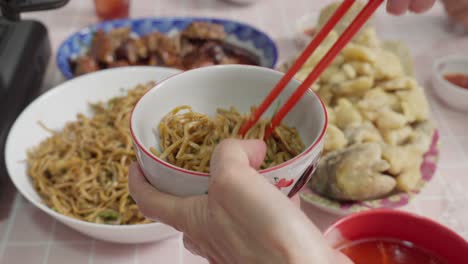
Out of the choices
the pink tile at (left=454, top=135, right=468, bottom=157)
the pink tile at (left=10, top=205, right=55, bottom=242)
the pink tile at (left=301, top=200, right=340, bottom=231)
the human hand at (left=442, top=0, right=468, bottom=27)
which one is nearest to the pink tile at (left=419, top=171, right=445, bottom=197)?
the pink tile at (left=454, top=135, right=468, bottom=157)

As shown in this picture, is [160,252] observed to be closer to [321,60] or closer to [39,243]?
[39,243]

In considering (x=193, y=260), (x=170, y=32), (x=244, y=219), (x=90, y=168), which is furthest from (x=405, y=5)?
(x=170, y=32)

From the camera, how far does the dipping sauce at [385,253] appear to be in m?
0.79

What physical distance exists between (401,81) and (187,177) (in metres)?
0.82

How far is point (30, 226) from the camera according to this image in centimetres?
101

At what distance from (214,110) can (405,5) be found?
337 mm

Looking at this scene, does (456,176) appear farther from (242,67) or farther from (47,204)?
(47,204)

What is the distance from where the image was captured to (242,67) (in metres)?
0.72

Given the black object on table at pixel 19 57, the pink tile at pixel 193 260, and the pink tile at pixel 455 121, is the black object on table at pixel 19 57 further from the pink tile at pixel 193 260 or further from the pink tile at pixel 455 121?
the pink tile at pixel 455 121

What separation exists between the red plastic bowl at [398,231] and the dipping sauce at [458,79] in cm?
73

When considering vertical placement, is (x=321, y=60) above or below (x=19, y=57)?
above

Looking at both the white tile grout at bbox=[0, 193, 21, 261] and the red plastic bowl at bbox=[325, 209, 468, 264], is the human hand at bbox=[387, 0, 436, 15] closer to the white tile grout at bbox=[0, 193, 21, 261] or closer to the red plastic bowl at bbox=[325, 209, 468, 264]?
the red plastic bowl at bbox=[325, 209, 468, 264]

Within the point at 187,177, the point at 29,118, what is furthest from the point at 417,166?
the point at 29,118

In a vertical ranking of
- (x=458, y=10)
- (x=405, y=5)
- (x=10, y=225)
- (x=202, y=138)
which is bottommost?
(x=10, y=225)
